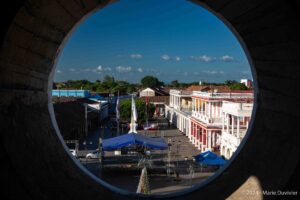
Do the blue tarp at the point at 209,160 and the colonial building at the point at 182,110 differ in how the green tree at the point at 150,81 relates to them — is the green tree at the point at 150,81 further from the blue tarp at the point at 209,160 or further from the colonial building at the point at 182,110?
the blue tarp at the point at 209,160

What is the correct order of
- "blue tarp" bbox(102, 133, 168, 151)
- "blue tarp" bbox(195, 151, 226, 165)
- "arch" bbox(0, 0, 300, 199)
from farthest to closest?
"blue tarp" bbox(102, 133, 168, 151) → "blue tarp" bbox(195, 151, 226, 165) → "arch" bbox(0, 0, 300, 199)

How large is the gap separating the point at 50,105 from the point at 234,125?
68.6ft

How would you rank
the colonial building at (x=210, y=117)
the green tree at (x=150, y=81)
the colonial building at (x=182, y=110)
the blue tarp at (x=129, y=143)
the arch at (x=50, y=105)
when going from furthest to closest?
1. the green tree at (x=150, y=81)
2. the colonial building at (x=182, y=110)
3. the colonial building at (x=210, y=117)
4. the blue tarp at (x=129, y=143)
5. the arch at (x=50, y=105)

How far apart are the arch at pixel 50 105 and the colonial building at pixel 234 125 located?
53.5ft

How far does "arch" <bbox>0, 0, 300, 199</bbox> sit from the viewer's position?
10.1ft

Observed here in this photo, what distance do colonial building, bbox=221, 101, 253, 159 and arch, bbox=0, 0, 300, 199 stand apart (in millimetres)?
16319

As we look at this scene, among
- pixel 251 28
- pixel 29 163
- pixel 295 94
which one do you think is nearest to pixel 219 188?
pixel 295 94

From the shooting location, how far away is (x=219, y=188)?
410 cm

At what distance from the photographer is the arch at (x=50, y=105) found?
3.07 metres

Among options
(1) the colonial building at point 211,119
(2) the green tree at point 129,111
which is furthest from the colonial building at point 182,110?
(1) the colonial building at point 211,119

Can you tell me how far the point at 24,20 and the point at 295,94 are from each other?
8.82 feet

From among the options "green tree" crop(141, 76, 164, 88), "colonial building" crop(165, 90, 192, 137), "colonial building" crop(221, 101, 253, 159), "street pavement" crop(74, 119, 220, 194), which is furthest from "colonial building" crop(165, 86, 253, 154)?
"green tree" crop(141, 76, 164, 88)

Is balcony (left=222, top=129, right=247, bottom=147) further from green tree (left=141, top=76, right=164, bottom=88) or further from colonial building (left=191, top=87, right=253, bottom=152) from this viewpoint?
green tree (left=141, top=76, right=164, bottom=88)

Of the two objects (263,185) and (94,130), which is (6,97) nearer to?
(263,185)
